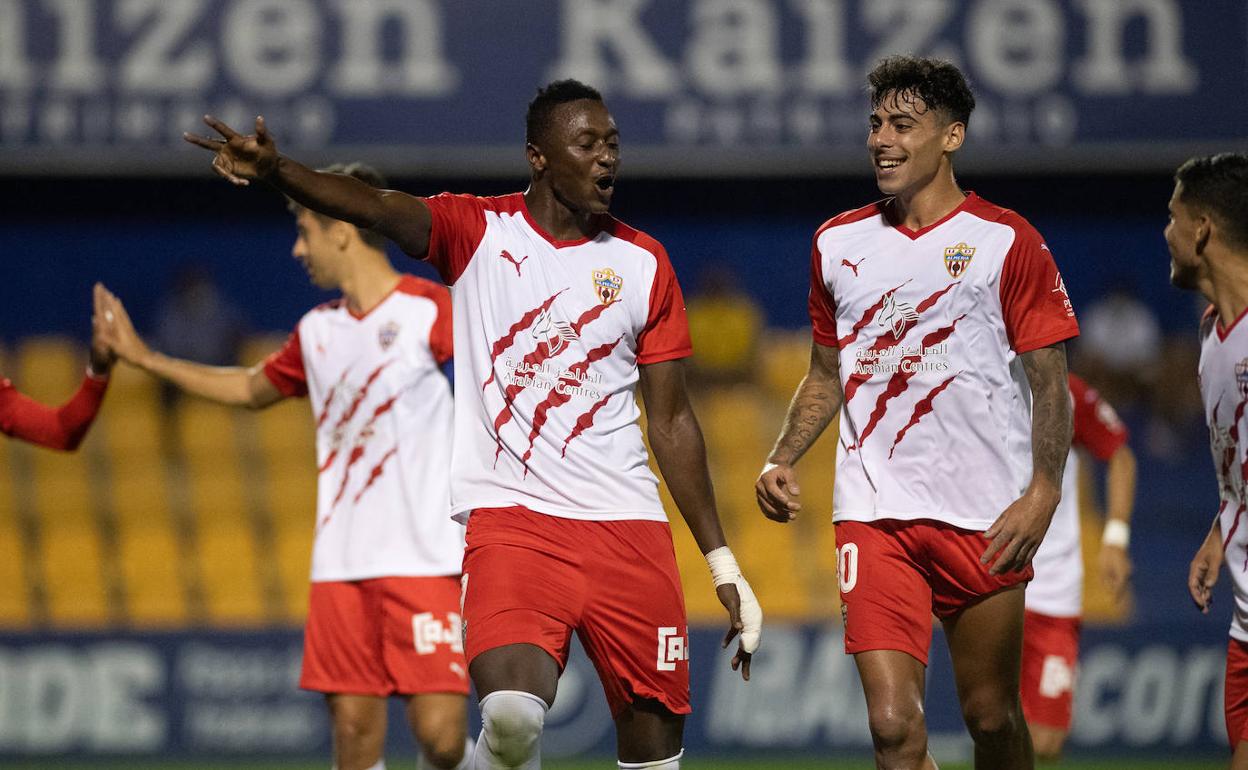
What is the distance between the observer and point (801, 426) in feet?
18.4

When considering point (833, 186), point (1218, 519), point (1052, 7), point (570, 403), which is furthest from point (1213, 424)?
point (833, 186)

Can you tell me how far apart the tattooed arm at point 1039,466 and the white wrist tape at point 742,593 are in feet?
2.61

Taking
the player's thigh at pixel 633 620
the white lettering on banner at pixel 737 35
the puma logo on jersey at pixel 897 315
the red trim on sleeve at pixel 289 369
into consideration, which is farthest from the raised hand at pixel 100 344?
the white lettering on banner at pixel 737 35

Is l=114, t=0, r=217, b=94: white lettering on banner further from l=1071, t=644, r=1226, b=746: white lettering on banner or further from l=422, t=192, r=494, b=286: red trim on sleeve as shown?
l=1071, t=644, r=1226, b=746: white lettering on banner

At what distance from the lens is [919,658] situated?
17.3ft

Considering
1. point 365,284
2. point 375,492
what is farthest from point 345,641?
point 365,284

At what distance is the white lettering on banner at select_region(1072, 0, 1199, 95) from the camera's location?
36.1 ft

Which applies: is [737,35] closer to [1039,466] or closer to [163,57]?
[163,57]

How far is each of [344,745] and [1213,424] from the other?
3495mm

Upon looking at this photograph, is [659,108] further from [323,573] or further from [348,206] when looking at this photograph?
[348,206]

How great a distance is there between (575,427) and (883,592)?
3.68 feet

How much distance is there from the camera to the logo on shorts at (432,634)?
21.5 ft

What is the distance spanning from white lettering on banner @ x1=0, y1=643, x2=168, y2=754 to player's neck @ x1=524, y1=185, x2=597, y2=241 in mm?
6604

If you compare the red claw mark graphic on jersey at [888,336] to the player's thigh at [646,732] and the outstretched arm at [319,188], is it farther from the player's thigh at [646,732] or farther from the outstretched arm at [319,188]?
the outstretched arm at [319,188]
